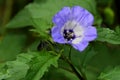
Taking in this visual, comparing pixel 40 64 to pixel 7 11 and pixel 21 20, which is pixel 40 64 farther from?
pixel 7 11

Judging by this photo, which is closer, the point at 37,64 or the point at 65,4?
the point at 37,64

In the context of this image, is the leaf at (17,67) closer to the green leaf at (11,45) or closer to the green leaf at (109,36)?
the green leaf at (109,36)

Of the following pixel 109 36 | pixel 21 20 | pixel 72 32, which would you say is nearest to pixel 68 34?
pixel 72 32

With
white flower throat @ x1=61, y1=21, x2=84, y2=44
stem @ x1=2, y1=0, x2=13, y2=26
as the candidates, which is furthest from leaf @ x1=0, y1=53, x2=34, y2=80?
stem @ x1=2, y1=0, x2=13, y2=26

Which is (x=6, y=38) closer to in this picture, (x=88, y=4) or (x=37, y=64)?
(x=88, y=4)

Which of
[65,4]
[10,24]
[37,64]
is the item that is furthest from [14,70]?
[10,24]

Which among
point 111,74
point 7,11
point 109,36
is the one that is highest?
point 7,11

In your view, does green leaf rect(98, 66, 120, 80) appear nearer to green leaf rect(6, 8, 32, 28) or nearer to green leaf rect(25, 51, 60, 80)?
green leaf rect(25, 51, 60, 80)
